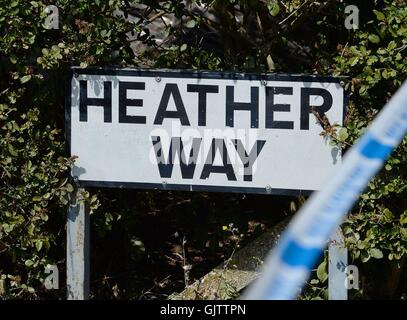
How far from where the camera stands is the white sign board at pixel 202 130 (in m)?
4.30

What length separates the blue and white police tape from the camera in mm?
1795

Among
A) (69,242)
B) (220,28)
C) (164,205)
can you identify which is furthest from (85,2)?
(164,205)

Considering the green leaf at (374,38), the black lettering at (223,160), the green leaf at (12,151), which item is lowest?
the black lettering at (223,160)

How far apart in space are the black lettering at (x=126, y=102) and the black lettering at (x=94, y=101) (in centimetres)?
5

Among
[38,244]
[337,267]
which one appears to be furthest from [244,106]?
[38,244]

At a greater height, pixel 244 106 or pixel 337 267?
pixel 244 106

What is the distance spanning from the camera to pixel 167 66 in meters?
4.67

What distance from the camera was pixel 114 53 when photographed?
466 centimetres

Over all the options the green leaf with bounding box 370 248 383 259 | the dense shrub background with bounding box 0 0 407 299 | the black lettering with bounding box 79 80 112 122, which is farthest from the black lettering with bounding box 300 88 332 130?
the black lettering with bounding box 79 80 112 122

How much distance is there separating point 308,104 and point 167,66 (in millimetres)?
779

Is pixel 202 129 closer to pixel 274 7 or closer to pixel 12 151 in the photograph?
pixel 274 7

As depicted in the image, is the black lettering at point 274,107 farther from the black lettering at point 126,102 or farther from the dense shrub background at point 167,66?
the black lettering at point 126,102

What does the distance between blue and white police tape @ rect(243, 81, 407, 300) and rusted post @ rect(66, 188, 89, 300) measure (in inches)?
111

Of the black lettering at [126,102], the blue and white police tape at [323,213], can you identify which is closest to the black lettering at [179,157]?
the black lettering at [126,102]
